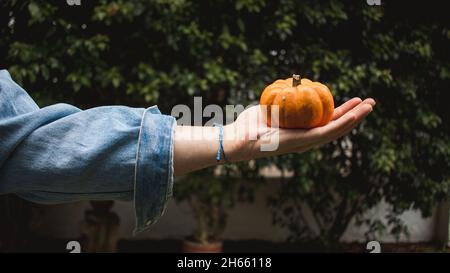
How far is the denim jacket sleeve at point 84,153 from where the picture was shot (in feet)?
3.07

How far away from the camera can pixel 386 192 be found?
14.0ft

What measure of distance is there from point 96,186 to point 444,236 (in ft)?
15.2

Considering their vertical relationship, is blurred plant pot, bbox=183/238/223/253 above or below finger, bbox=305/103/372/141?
below

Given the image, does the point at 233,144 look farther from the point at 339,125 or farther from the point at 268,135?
the point at 339,125

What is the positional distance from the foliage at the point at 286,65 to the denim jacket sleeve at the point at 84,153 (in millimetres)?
2259

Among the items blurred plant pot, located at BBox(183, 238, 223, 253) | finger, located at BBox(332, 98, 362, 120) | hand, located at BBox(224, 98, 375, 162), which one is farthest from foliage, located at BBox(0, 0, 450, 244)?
hand, located at BBox(224, 98, 375, 162)

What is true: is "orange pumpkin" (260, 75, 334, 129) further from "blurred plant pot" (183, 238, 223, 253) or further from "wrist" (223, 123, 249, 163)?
"blurred plant pot" (183, 238, 223, 253)

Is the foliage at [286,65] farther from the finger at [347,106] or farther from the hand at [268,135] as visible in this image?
the hand at [268,135]

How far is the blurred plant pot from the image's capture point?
407 centimetres

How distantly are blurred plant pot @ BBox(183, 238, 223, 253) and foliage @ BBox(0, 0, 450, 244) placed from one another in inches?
24.7

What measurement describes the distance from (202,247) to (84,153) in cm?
325

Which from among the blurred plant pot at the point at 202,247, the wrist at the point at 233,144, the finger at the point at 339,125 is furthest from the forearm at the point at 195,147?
the blurred plant pot at the point at 202,247

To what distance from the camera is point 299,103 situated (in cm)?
144
